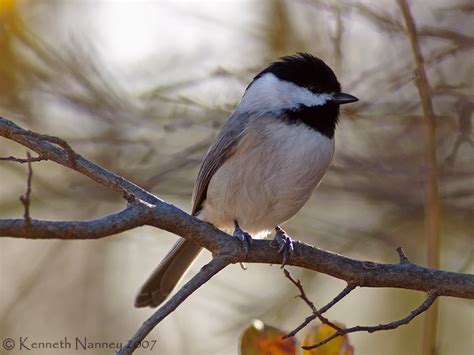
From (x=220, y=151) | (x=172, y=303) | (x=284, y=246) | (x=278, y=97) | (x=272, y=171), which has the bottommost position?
(x=172, y=303)

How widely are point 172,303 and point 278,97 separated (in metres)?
1.36

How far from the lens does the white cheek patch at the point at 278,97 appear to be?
3.39 m

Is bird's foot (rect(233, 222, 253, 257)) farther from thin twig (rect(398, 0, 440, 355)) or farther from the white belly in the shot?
thin twig (rect(398, 0, 440, 355))

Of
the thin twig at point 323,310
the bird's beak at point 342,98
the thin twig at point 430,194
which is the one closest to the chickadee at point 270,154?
the bird's beak at point 342,98

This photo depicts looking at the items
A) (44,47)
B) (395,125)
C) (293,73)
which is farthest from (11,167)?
(395,125)

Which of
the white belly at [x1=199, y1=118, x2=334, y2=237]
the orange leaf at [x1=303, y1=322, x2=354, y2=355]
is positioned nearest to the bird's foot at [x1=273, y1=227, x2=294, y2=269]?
the white belly at [x1=199, y1=118, x2=334, y2=237]

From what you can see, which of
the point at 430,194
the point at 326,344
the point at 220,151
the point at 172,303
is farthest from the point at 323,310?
the point at 220,151

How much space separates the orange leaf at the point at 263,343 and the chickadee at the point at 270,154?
91cm

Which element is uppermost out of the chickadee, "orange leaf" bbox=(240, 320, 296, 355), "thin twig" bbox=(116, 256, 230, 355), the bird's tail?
the chickadee

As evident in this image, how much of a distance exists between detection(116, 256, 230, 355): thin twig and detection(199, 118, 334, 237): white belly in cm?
76

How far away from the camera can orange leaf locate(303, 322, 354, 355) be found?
7.59 feet

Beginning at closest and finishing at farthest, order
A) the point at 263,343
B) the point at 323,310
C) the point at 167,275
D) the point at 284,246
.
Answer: the point at 263,343
the point at 323,310
the point at 284,246
the point at 167,275

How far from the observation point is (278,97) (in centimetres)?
343

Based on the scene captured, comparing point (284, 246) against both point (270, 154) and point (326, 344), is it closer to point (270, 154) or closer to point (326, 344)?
point (270, 154)
